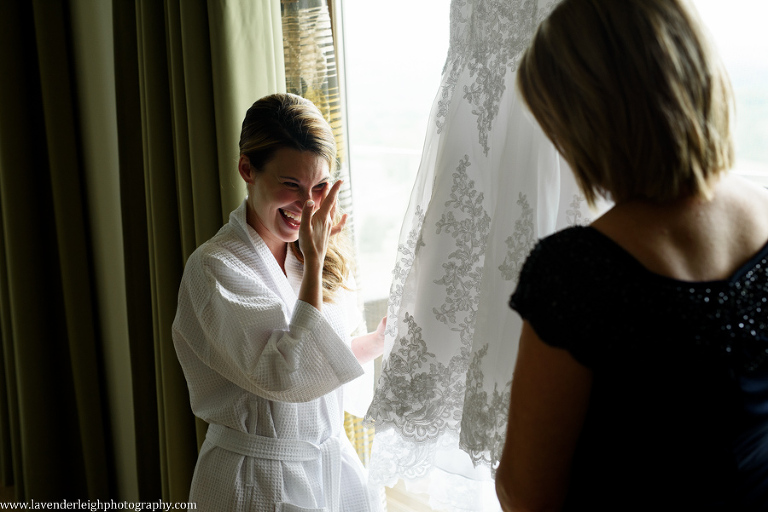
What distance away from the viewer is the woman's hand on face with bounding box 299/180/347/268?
120cm

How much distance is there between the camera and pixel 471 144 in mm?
1003

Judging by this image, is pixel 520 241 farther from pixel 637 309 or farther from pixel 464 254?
pixel 637 309

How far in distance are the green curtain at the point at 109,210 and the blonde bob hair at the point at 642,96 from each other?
3.37ft

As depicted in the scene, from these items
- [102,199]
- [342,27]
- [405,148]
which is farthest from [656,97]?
[102,199]

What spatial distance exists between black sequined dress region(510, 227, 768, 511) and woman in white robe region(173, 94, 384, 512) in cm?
57

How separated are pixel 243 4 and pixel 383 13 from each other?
1.61 ft

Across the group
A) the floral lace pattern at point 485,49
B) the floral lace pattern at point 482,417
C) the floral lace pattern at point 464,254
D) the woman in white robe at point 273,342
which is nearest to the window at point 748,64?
the floral lace pattern at point 485,49

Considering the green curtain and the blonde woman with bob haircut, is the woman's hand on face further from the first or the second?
the blonde woman with bob haircut

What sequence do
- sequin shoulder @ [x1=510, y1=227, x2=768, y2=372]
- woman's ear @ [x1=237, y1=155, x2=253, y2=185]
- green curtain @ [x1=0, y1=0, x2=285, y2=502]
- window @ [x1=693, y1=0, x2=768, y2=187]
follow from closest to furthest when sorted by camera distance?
sequin shoulder @ [x1=510, y1=227, x2=768, y2=372] < window @ [x1=693, y1=0, x2=768, y2=187] < woman's ear @ [x1=237, y1=155, x2=253, y2=185] < green curtain @ [x1=0, y1=0, x2=285, y2=502]

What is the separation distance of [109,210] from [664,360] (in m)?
1.93

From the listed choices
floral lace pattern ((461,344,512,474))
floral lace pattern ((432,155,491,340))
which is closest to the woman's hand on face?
floral lace pattern ((432,155,491,340))

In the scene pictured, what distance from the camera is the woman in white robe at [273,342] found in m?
1.16

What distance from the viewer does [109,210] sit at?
2.14 m

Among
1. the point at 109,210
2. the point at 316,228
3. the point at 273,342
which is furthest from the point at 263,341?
the point at 109,210
